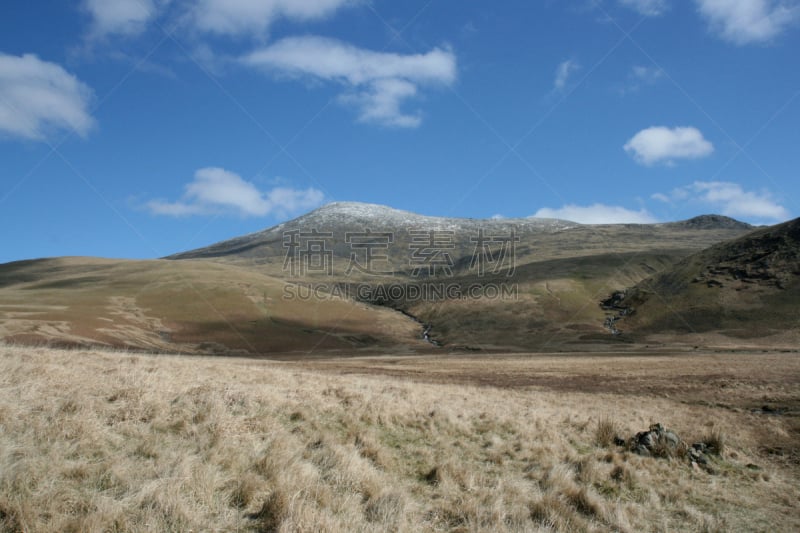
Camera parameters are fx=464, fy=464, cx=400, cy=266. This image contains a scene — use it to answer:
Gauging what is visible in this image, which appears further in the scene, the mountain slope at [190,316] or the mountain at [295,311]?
the mountain at [295,311]

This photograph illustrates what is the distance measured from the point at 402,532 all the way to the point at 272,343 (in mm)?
82238

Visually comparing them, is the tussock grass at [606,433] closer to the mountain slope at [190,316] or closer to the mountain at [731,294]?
the mountain slope at [190,316]

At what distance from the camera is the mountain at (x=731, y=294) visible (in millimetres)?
82250

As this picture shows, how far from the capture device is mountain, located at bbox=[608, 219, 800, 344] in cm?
8225

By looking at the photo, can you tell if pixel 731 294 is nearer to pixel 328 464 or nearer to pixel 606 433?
pixel 606 433

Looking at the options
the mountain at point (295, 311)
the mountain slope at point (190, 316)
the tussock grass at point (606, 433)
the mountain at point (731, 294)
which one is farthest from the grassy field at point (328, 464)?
the mountain at point (731, 294)

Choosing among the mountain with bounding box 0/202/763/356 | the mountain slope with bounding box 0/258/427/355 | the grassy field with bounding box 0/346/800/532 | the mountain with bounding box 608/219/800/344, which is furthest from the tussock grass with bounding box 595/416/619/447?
the mountain with bounding box 608/219/800/344

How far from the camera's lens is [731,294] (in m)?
94.0

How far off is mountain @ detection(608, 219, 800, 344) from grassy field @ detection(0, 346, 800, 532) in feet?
266

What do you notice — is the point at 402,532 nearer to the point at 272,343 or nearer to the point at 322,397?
the point at 322,397

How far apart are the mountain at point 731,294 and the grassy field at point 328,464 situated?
81.0 metres

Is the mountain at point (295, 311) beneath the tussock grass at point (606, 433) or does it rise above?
above

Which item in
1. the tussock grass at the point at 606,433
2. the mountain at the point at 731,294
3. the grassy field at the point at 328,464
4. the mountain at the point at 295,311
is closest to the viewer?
the grassy field at the point at 328,464

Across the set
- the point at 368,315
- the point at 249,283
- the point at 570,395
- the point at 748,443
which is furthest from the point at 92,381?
the point at 249,283
